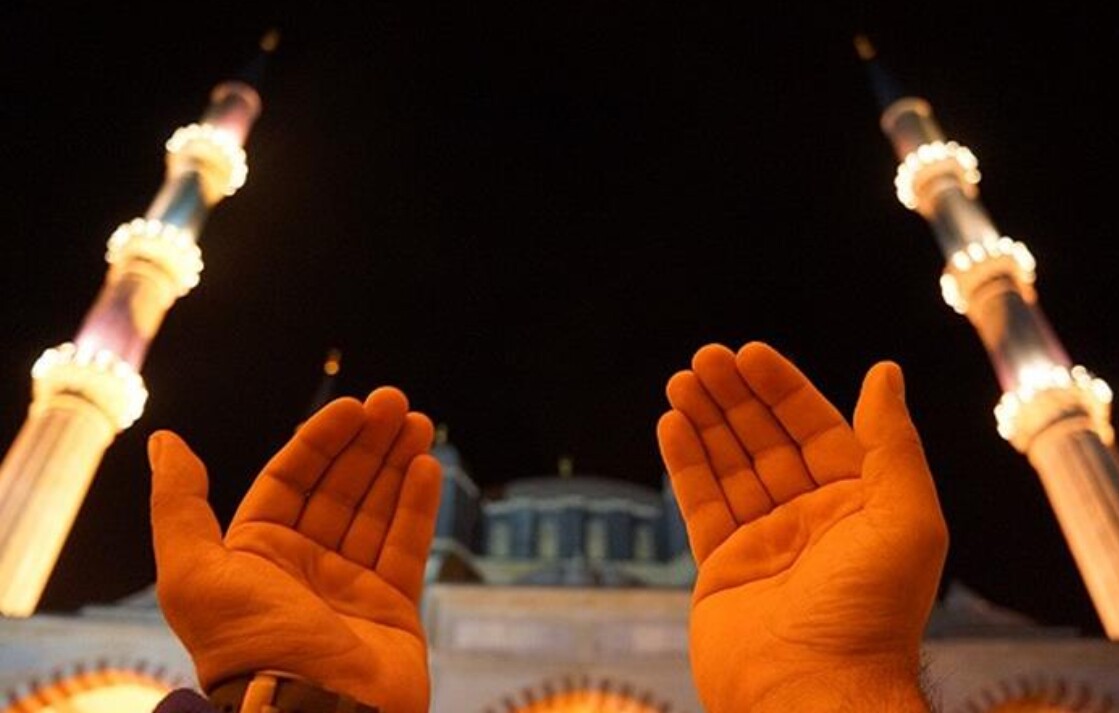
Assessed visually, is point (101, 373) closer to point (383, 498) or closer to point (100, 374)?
point (100, 374)

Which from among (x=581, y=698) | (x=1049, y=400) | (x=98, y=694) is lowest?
(x=581, y=698)

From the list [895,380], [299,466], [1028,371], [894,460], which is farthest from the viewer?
[1028,371]

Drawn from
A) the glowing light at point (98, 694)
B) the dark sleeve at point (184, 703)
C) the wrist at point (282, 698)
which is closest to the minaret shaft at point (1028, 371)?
the wrist at point (282, 698)

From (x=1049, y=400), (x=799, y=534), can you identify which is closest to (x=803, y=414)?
(x=799, y=534)

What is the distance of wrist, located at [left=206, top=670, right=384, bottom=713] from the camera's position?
101 inches

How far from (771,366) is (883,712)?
51.2 inches

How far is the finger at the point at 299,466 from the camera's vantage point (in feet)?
10.9

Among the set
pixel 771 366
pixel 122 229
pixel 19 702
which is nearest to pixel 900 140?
pixel 122 229

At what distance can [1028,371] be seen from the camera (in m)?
14.7

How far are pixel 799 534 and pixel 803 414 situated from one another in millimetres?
455

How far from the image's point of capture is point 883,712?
2.39 metres

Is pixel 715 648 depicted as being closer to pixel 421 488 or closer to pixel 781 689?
pixel 781 689

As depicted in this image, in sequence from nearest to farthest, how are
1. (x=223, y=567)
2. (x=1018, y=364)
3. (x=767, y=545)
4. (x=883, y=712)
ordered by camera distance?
(x=883, y=712)
(x=223, y=567)
(x=767, y=545)
(x=1018, y=364)

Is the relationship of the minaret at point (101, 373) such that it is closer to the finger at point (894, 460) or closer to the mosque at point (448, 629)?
the mosque at point (448, 629)
